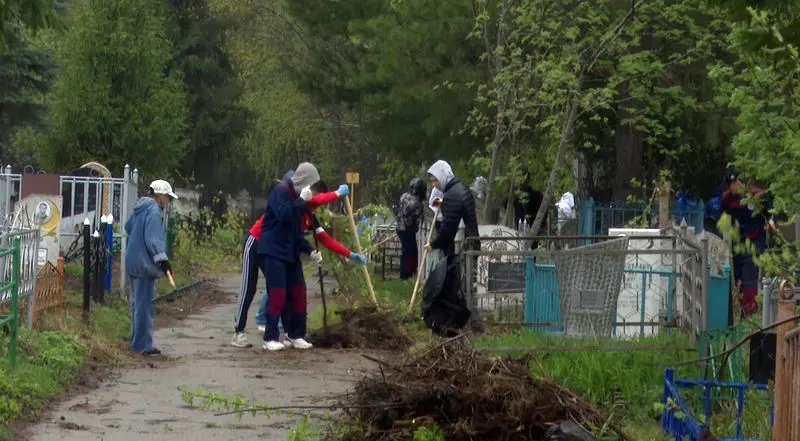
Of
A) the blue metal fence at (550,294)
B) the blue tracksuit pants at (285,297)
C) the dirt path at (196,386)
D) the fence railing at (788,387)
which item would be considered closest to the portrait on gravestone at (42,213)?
the dirt path at (196,386)

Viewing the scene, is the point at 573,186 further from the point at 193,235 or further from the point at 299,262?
the point at 299,262

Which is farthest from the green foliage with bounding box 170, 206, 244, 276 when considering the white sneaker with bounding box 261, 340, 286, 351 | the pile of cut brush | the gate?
the pile of cut brush

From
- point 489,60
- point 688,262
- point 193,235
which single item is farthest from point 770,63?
point 193,235

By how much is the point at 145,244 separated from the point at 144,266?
0.72 ft

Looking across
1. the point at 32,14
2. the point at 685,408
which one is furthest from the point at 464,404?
the point at 32,14

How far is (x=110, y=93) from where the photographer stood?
2559cm

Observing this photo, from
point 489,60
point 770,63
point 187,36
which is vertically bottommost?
point 770,63

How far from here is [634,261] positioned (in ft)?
41.2

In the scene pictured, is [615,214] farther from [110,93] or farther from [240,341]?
[240,341]

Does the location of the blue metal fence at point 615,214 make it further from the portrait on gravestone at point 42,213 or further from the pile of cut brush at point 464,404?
the pile of cut brush at point 464,404

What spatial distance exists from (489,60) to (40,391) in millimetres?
10424

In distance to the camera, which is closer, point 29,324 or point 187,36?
point 29,324

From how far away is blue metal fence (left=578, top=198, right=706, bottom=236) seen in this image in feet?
72.9

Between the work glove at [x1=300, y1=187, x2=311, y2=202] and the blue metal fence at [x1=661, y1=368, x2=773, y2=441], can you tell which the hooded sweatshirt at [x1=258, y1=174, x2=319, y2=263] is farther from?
the blue metal fence at [x1=661, y1=368, x2=773, y2=441]
